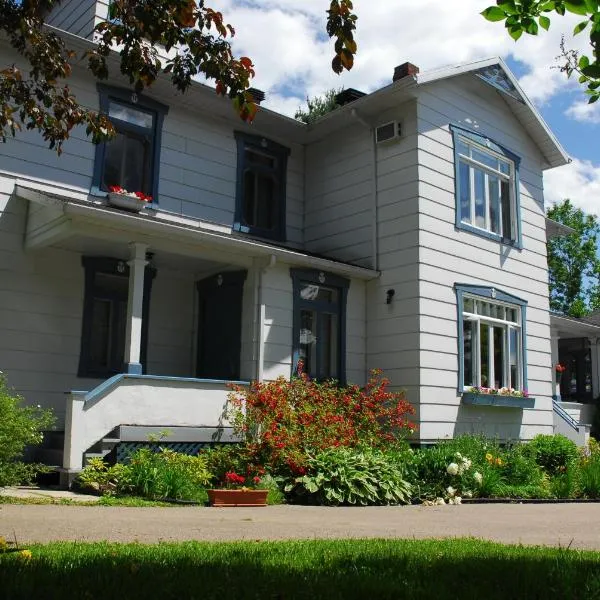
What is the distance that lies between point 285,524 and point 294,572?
2902 mm

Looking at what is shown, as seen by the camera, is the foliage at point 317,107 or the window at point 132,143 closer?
the window at point 132,143

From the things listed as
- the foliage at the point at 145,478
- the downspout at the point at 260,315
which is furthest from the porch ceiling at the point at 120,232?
the foliage at the point at 145,478

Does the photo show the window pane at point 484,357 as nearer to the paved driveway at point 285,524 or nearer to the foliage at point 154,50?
the paved driveway at point 285,524

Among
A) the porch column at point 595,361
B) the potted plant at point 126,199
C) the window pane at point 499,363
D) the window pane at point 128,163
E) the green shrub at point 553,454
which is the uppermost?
the window pane at point 128,163

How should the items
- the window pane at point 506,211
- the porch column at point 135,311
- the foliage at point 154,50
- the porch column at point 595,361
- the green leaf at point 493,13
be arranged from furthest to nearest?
1. the porch column at point 595,361
2. the window pane at point 506,211
3. the porch column at point 135,311
4. the foliage at point 154,50
5. the green leaf at point 493,13

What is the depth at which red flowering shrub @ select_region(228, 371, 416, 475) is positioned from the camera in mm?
10922

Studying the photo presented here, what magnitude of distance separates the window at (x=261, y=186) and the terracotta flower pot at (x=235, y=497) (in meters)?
6.92

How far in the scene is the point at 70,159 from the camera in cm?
1266

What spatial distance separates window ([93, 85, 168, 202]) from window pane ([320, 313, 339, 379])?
13.2ft

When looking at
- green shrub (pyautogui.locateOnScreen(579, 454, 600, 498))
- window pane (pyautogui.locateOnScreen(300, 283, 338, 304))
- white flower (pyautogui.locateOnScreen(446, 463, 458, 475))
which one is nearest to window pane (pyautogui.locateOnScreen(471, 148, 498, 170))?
window pane (pyautogui.locateOnScreen(300, 283, 338, 304))

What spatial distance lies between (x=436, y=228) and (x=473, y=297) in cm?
180

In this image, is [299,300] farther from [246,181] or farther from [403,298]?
[246,181]

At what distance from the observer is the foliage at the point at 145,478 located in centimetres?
930

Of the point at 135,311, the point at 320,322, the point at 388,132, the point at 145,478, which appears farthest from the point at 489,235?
the point at 145,478
